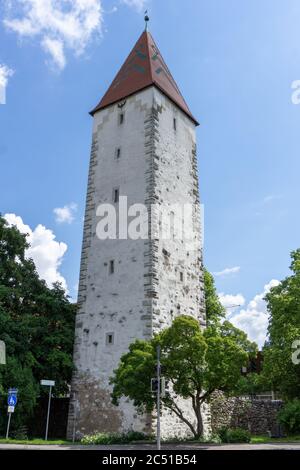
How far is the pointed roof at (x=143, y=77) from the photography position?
2838cm

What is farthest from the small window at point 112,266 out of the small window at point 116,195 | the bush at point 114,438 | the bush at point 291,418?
the bush at point 291,418

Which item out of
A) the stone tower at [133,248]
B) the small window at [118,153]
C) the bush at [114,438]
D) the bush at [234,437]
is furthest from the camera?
the small window at [118,153]

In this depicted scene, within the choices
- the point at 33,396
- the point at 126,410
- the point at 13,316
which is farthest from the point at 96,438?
the point at 13,316

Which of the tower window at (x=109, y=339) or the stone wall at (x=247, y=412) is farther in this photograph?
the stone wall at (x=247, y=412)

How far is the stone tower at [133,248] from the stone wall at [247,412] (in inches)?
202

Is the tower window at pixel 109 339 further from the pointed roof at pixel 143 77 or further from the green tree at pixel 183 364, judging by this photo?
the pointed roof at pixel 143 77

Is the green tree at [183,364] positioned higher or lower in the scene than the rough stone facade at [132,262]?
lower

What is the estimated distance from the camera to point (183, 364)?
1741cm

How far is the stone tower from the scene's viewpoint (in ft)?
72.0

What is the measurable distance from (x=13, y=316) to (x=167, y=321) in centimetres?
781

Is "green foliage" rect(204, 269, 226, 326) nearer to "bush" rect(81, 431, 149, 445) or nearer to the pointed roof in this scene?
the pointed roof

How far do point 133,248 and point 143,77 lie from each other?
11092mm

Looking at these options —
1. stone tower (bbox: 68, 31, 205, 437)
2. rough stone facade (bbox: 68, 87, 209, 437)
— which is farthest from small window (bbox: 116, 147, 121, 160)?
rough stone facade (bbox: 68, 87, 209, 437)

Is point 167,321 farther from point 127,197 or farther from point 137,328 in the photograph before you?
point 127,197
